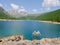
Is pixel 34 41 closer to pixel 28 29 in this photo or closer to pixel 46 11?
pixel 28 29

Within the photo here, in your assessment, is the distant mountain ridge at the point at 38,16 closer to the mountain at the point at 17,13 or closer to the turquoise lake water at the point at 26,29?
the mountain at the point at 17,13

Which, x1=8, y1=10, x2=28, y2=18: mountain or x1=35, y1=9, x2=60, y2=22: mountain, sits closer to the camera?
x1=8, y1=10, x2=28, y2=18: mountain

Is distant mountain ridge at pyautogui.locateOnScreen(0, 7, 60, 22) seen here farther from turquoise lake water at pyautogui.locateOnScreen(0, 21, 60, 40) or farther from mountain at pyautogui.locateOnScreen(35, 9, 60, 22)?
turquoise lake water at pyautogui.locateOnScreen(0, 21, 60, 40)

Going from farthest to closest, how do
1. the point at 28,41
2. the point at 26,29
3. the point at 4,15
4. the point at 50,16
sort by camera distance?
1. the point at 50,16
2. the point at 4,15
3. the point at 26,29
4. the point at 28,41

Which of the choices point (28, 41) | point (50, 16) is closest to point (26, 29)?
point (28, 41)

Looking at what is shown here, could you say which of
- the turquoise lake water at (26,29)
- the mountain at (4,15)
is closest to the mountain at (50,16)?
the turquoise lake water at (26,29)

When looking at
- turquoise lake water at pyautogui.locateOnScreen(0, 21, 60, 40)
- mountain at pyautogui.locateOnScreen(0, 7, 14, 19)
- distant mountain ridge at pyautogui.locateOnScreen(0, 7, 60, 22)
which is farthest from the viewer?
mountain at pyautogui.locateOnScreen(0, 7, 14, 19)

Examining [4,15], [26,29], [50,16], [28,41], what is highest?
[4,15]

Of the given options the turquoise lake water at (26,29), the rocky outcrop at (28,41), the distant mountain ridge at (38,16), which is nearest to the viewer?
the rocky outcrop at (28,41)

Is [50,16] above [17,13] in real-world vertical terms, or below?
below

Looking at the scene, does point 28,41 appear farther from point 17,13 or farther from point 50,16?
point 50,16

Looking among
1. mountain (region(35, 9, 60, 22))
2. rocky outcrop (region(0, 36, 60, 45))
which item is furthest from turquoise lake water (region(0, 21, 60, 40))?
mountain (region(35, 9, 60, 22))

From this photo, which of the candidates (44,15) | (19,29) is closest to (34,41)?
(19,29)
